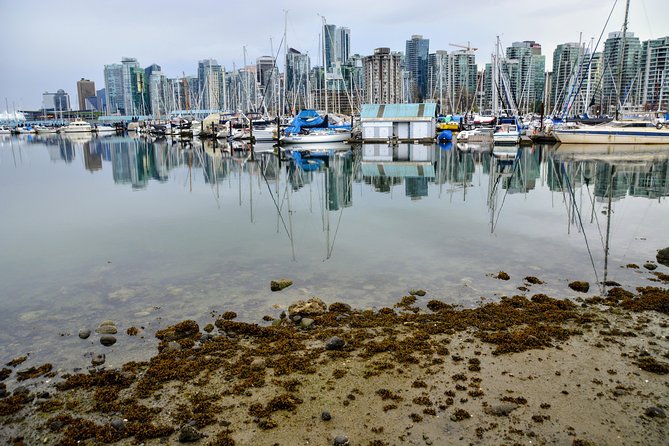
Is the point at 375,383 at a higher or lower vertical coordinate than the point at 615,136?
lower

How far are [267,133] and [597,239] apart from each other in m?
73.1

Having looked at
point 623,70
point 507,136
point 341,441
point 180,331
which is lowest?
point 180,331

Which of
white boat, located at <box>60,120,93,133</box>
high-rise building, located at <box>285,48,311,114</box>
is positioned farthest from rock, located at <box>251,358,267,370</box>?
white boat, located at <box>60,120,93,133</box>

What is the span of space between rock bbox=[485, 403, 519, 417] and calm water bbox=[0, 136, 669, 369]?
4.88 metres

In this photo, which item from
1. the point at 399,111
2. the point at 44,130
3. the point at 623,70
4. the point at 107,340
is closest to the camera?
the point at 107,340

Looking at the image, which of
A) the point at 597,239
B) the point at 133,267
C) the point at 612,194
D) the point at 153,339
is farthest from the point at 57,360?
the point at 612,194

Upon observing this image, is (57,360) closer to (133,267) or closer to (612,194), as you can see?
(133,267)

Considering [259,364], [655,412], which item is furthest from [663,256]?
[259,364]

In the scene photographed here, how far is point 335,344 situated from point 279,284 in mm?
4498

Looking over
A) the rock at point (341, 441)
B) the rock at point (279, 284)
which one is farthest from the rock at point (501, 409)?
the rock at point (279, 284)

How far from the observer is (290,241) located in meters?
20.2

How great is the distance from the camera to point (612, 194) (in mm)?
29094

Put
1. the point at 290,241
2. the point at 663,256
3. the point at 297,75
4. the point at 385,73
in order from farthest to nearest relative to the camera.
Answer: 1. the point at 297,75
2. the point at 385,73
3. the point at 290,241
4. the point at 663,256

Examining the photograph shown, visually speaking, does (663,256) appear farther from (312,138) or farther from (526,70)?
(526,70)
